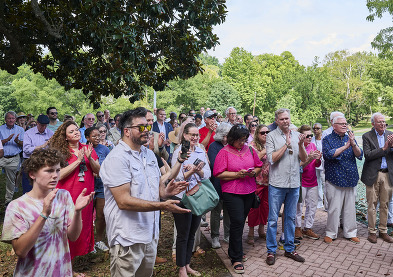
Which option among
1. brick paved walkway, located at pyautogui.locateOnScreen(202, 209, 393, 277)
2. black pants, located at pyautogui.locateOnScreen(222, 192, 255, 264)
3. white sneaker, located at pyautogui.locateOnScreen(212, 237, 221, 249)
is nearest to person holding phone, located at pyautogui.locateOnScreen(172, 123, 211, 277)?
black pants, located at pyautogui.locateOnScreen(222, 192, 255, 264)

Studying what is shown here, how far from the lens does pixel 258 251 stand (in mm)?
6035

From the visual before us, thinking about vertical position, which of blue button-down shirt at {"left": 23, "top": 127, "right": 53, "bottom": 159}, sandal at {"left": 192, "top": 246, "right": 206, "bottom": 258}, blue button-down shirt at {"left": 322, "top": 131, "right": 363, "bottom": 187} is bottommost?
sandal at {"left": 192, "top": 246, "right": 206, "bottom": 258}

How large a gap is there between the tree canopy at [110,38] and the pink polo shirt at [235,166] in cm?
309

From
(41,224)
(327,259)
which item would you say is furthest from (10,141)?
(327,259)

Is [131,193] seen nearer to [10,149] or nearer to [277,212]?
[277,212]

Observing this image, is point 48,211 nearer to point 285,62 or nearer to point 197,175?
point 197,175

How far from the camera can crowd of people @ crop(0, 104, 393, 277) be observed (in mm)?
2605

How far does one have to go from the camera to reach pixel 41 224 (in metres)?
2.31

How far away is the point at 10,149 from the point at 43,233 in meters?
7.13

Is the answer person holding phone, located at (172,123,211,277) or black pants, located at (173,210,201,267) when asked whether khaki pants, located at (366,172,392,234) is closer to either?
person holding phone, located at (172,123,211,277)

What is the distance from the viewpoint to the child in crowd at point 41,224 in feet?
7.75

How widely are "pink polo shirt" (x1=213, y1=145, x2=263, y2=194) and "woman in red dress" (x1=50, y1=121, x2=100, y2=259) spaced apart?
188 cm

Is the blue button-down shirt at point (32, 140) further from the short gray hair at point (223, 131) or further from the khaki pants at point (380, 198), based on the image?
the khaki pants at point (380, 198)

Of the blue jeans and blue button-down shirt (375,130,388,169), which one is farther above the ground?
blue button-down shirt (375,130,388,169)
